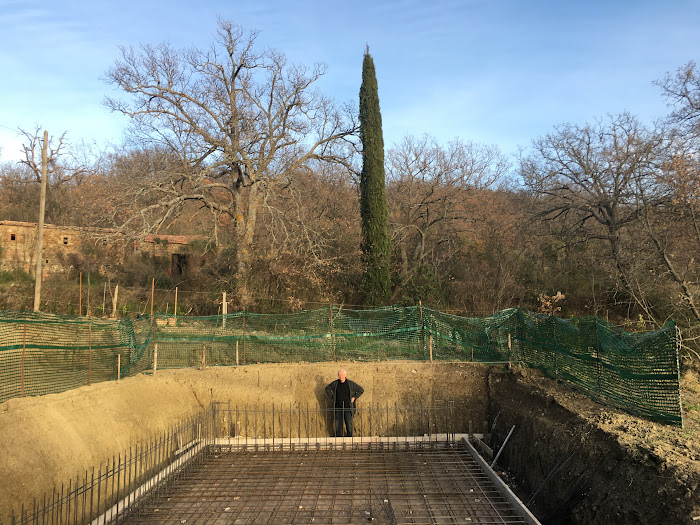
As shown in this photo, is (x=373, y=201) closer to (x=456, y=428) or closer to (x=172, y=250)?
(x=456, y=428)

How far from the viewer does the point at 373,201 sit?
17.5 metres

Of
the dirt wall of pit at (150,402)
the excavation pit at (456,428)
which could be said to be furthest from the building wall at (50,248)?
the excavation pit at (456,428)

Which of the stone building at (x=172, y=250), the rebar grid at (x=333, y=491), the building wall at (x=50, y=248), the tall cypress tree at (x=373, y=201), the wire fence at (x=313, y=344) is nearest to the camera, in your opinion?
the rebar grid at (x=333, y=491)

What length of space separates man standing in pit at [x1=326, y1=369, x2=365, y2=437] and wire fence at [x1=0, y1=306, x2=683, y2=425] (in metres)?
1.81

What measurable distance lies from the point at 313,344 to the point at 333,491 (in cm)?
544

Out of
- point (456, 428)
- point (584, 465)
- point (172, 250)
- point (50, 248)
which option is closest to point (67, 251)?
point (50, 248)

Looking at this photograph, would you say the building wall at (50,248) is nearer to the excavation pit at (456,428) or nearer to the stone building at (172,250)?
the stone building at (172,250)

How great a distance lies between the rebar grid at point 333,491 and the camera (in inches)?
239

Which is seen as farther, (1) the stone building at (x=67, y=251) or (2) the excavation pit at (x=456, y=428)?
(1) the stone building at (x=67, y=251)

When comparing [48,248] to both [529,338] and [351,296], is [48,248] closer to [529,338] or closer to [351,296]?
[351,296]

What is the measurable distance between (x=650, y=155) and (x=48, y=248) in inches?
965

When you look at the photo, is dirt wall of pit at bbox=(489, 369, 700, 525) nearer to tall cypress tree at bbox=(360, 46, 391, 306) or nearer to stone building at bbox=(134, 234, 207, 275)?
tall cypress tree at bbox=(360, 46, 391, 306)

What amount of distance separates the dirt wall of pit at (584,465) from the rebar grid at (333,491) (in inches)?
30.4

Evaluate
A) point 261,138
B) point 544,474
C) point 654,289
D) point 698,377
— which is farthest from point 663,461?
point 261,138
